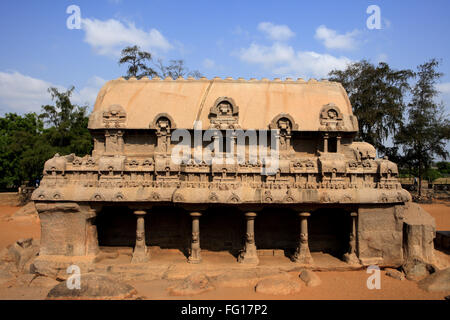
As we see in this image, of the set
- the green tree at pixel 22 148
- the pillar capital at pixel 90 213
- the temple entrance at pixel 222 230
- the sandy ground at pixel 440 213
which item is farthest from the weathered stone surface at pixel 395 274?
the green tree at pixel 22 148

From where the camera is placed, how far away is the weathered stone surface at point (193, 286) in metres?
8.83

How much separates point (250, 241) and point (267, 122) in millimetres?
4359

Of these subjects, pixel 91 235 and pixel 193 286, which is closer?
pixel 193 286

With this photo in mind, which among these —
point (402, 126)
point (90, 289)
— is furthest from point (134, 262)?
point (402, 126)

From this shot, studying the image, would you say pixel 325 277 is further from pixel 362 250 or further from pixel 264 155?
pixel 264 155

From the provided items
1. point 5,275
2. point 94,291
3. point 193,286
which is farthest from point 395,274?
point 5,275

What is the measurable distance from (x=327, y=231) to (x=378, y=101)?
19.3 meters

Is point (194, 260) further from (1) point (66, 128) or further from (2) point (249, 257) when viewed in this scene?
(1) point (66, 128)

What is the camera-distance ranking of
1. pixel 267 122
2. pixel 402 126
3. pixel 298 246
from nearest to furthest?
pixel 298 246, pixel 267 122, pixel 402 126

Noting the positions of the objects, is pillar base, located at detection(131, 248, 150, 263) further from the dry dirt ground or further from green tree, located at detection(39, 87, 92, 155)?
green tree, located at detection(39, 87, 92, 155)

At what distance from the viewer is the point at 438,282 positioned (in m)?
9.14

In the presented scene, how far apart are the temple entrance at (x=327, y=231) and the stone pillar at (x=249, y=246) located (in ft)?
8.84
